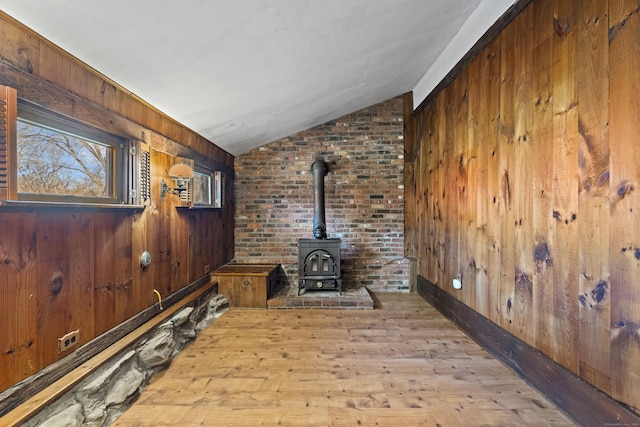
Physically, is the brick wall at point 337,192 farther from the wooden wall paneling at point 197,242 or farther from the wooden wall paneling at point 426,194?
the wooden wall paneling at point 197,242

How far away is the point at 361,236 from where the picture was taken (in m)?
3.94

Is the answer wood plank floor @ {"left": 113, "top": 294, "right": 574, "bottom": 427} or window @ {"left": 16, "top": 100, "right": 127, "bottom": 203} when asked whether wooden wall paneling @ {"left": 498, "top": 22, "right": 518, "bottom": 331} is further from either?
window @ {"left": 16, "top": 100, "right": 127, "bottom": 203}

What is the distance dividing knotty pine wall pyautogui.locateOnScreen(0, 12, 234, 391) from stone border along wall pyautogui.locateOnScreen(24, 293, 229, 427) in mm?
213

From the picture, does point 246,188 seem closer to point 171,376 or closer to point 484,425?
point 171,376

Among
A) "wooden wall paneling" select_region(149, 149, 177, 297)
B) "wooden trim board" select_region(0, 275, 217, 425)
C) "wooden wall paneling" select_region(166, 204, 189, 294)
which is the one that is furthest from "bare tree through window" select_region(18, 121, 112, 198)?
"wooden trim board" select_region(0, 275, 217, 425)

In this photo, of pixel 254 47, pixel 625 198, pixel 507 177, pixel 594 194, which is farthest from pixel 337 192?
pixel 625 198

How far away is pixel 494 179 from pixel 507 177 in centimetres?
15

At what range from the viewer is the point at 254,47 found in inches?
68.7

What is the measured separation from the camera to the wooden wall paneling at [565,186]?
1.40m

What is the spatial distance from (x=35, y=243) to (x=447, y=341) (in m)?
2.92

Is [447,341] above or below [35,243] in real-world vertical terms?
below

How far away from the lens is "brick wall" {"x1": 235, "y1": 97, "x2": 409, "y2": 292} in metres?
3.94

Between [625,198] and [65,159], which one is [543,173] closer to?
[625,198]

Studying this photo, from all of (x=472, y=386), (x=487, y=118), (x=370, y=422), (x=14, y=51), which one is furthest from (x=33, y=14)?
(x=472, y=386)
